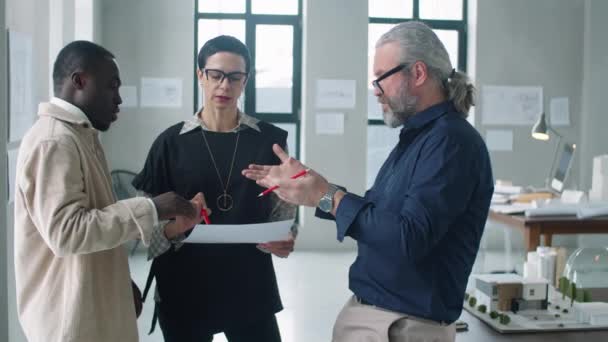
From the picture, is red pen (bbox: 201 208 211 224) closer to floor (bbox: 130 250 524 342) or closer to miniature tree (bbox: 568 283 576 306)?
miniature tree (bbox: 568 283 576 306)

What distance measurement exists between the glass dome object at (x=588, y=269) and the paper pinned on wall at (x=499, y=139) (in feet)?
16.3

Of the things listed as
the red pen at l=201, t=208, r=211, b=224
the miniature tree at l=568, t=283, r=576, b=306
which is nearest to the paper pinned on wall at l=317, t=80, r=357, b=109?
the miniature tree at l=568, t=283, r=576, b=306

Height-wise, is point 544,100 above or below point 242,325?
above

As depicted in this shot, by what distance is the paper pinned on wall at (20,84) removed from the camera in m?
2.79

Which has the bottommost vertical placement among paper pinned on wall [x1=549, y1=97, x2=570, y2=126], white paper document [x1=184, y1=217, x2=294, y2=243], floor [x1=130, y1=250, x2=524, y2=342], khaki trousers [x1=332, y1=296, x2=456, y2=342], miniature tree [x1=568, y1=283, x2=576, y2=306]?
floor [x1=130, y1=250, x2=524, y2=342]

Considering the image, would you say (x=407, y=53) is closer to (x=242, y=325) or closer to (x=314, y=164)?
(x=242, y=325)

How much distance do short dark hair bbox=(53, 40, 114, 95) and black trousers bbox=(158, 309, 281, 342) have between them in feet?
2.63

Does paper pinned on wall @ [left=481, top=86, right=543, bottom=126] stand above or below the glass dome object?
above

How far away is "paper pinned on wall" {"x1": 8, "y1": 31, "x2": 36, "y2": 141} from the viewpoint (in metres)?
2.79

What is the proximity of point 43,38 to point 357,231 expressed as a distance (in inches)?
102

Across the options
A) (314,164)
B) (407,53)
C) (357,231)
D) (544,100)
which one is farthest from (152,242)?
(544,100)

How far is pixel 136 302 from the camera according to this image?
1901 millimetres

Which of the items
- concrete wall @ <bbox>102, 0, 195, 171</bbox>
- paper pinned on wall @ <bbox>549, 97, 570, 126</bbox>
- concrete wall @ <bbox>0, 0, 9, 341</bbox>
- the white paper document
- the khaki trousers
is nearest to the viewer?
the khaki trousers

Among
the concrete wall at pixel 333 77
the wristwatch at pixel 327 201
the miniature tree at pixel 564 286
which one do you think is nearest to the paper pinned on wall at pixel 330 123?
the concrete wall at pixel 333 77
